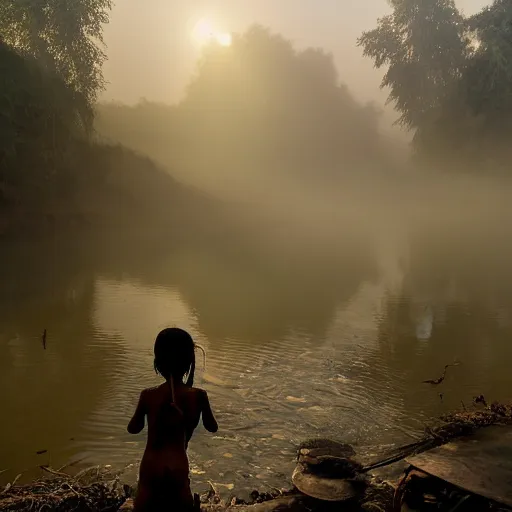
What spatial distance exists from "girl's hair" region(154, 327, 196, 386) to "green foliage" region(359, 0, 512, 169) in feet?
117

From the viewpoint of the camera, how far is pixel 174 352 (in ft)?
8.63

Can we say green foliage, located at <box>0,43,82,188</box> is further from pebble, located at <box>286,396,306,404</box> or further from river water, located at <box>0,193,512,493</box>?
pebble, located at <box>286,396,306,404</box>

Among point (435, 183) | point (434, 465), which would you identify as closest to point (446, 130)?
point (435, 183)

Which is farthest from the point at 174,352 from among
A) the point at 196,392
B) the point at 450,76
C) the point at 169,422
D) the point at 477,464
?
the point at 450,76

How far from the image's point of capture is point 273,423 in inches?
245

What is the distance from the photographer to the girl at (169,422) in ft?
8.68

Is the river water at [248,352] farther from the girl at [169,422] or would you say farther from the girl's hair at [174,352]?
the girl's hair at [174,352]

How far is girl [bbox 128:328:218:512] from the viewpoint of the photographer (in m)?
2.65

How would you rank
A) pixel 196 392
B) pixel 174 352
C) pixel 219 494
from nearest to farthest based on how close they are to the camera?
pixel 174 352 < pixel 196 392 < pixel 219 494

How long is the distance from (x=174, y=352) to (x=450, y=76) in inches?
1680

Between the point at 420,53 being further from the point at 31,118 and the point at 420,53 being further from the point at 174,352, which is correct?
the point at 174,352

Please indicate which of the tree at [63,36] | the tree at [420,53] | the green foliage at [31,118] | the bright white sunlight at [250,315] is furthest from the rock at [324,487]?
the tree at [420,53]

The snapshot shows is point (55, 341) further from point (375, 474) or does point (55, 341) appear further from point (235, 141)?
point (235, 141)

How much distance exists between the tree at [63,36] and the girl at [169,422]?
3211 cm
